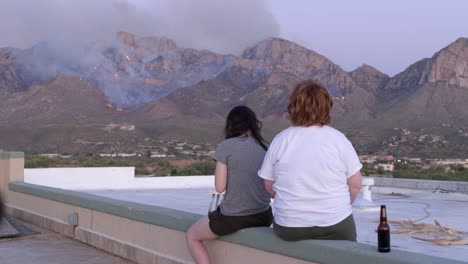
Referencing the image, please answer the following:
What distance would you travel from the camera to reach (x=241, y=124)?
6.35m

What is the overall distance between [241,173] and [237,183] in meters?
0.09

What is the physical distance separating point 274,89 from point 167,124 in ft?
34.2

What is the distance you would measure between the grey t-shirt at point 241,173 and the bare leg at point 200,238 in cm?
21

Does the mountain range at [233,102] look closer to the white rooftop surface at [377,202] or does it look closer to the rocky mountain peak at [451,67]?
the rocky mountain peak at [451,67]

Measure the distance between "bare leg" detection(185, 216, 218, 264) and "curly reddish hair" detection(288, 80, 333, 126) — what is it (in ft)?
4.91

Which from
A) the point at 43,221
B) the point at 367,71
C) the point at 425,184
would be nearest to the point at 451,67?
the point at 367,71

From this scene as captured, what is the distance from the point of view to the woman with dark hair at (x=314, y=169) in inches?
209

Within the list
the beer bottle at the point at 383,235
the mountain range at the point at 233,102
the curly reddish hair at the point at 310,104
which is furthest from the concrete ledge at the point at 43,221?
the mountain range at the point at 233,102

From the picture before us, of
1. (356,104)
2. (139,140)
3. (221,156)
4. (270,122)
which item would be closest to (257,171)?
(221,156)

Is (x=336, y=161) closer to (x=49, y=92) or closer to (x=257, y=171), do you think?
(x=257, y=171)

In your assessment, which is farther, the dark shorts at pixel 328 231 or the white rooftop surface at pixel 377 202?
the white rooftop surface at pixel 377 202

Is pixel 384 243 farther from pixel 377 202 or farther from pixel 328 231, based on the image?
pixel 377 202

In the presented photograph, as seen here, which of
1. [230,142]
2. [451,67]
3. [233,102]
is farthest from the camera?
[233,102]

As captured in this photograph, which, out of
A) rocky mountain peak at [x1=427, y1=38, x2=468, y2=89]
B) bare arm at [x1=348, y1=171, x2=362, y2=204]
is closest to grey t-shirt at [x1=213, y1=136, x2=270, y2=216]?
bare arm at [x1=348, y1=171, x2=362, y2=204]
